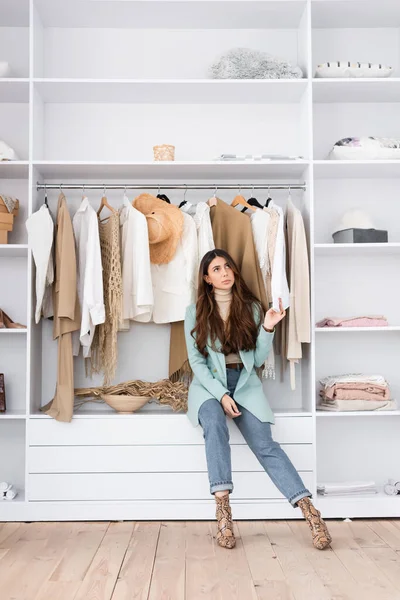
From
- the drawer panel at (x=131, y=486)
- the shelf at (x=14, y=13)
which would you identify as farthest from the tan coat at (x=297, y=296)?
the shelf at (x=14, y=13)

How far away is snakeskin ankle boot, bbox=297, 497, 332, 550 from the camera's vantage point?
2.70 m

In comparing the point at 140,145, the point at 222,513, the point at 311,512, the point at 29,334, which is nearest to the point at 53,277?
the point at 29,334

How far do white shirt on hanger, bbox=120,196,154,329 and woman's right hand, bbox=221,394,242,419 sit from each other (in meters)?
0.60

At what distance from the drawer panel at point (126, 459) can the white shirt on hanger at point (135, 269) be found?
627 millimetres

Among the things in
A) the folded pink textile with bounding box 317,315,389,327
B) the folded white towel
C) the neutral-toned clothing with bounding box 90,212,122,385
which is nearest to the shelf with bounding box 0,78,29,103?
the neutral-toned clothing with bounding box 90,212,122,385

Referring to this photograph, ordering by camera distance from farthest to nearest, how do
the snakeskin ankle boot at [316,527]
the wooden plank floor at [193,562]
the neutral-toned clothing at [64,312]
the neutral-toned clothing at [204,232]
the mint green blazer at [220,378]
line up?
the neutral-toned clothing at [204,232] → the neutral-toned clothing at [64,312] → the mint green blazer at [220,378] → the snakeskin ankle boot at [316,527] → the wooden plank floor at [193,562]

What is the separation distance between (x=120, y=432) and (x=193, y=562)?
0.85 meters

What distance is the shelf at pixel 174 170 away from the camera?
3398 millimetres

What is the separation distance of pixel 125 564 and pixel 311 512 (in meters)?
0.79

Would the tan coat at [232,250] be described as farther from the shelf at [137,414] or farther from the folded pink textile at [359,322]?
the folded pink textile at [359,322]

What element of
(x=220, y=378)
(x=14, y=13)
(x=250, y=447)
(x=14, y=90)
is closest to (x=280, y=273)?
(x=220, y=378)

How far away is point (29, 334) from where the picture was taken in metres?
3.30

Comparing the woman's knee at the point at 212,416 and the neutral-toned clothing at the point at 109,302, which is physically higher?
the neutral-toned clothing at the point at 109,302

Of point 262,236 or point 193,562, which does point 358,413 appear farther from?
point 193,562
